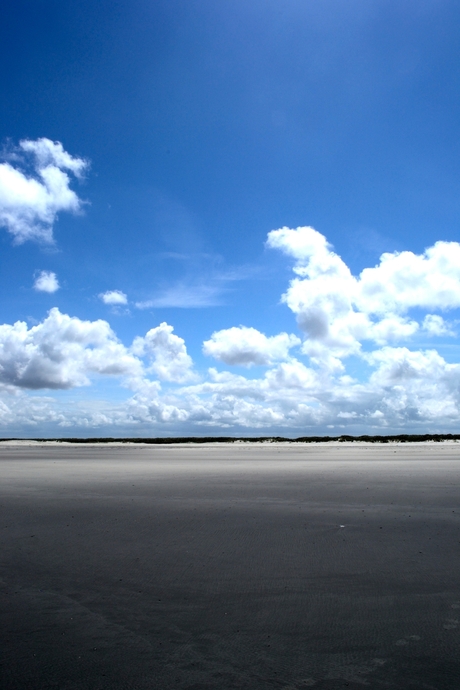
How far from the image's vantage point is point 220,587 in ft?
21.1

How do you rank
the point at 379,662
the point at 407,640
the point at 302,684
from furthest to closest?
the point at 407,640 → the point at 379,662 → the point at 302,684

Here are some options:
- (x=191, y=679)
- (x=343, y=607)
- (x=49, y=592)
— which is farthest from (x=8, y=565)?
(x=343, y=607)

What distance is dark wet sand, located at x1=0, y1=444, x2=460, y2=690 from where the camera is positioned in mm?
4336

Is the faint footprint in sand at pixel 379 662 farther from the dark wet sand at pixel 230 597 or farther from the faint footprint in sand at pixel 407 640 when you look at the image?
the faint footprint in sand at pixel 407 640

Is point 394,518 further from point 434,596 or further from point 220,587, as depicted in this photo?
point 220,587

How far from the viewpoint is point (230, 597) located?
239 inches

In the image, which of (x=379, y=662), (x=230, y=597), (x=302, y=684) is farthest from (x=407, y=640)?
(x=230, y=597)

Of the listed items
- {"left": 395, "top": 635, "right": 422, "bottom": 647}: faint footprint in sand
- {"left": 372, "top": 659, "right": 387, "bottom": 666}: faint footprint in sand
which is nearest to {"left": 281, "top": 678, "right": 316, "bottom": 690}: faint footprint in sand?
{"left": 372, "top": 659, "right": 387, "bottom": 666}: faint footprint in sand

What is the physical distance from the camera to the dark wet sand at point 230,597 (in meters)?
4.34

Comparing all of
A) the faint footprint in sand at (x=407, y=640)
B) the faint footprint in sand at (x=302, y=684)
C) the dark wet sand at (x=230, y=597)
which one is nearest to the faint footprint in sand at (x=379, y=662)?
the dark wet sand at (x=230, y=597)

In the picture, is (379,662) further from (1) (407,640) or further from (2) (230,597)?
(2) (230,597)

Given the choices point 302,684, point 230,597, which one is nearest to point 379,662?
point 302,684

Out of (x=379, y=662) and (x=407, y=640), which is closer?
(x=379, y=662)

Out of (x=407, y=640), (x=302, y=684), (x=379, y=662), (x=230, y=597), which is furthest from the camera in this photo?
(x=230, y=597)
